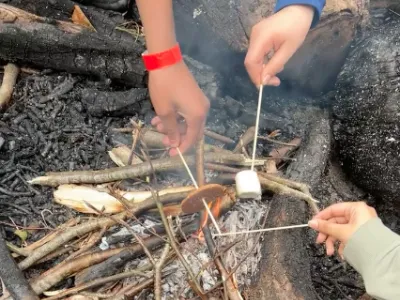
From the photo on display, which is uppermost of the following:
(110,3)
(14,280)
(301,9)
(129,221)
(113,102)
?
(301,9)

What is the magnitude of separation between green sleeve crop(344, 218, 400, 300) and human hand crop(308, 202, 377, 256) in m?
0.04

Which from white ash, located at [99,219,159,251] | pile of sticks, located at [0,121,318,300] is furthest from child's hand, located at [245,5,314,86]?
white ash, located at [99,219,159,251]

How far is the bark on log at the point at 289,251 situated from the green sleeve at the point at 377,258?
2.03 ft

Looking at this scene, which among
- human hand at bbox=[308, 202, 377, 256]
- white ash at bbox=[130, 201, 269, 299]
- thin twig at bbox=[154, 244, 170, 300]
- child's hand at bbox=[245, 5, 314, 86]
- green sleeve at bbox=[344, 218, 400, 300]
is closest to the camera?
green sleeve at bbox=[344, 218, 400, 300]

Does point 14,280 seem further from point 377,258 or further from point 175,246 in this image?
point 377,258

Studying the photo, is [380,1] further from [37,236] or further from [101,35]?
[37,236]

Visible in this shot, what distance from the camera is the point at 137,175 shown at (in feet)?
10.2

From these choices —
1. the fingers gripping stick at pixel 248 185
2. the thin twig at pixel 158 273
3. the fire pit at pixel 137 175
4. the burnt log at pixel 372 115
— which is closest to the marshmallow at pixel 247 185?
the fingers gripping stick at pixel 248 185

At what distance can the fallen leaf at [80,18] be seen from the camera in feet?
12.1

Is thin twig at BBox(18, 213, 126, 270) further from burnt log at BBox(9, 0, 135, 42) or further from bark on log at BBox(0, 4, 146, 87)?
burnt log at BBox(9, 0, 135, 42)

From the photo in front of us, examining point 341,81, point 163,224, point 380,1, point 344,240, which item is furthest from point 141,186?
point 380,1

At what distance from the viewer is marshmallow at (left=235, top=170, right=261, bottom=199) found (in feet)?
8.84

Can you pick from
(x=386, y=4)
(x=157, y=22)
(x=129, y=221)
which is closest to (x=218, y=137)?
(x=129, y=221)

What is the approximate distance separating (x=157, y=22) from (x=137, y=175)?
49.0 inches
